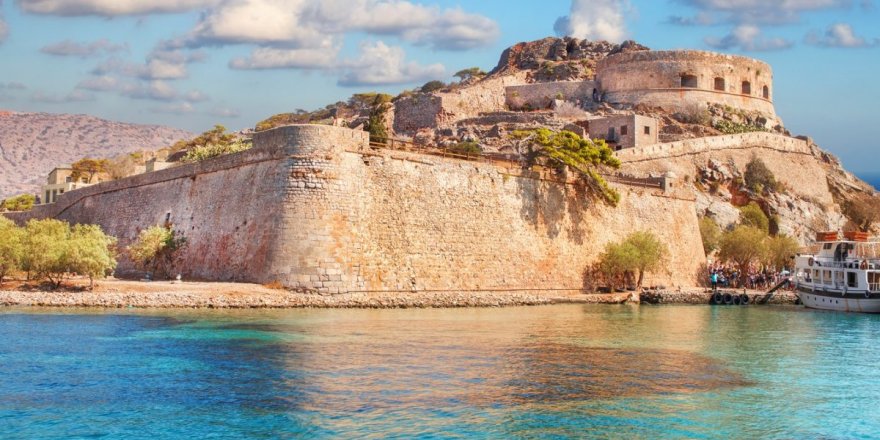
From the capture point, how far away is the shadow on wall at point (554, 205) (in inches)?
1444

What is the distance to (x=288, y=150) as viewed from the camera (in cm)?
3017

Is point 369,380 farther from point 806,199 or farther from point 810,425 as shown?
point 806,199

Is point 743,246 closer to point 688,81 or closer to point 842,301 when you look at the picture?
point 842,301

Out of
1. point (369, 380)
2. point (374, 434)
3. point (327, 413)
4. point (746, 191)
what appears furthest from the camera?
point (746, 191)

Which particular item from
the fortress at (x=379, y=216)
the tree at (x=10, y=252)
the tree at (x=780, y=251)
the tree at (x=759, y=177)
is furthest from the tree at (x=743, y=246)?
the tree at (x=10, y=252)

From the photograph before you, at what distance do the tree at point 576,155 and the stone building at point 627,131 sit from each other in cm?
995

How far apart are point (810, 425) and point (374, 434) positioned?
6.94 metres

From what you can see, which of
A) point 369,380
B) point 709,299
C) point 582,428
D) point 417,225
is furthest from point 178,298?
point 709,299

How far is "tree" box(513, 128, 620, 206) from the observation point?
3812 centimetres

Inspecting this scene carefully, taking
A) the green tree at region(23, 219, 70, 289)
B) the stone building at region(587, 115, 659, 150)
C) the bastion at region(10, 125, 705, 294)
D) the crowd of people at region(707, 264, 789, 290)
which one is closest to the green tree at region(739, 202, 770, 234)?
the crowd of people at region(707, 264, 789, 290)

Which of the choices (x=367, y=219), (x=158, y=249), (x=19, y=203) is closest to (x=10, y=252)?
(x=158, y=249)

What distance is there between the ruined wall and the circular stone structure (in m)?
1.13

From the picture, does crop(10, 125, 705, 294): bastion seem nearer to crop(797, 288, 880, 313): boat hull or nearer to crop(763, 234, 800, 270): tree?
crop(797, 288, 880, 313): boat hull

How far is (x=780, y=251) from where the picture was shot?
4569 cm
